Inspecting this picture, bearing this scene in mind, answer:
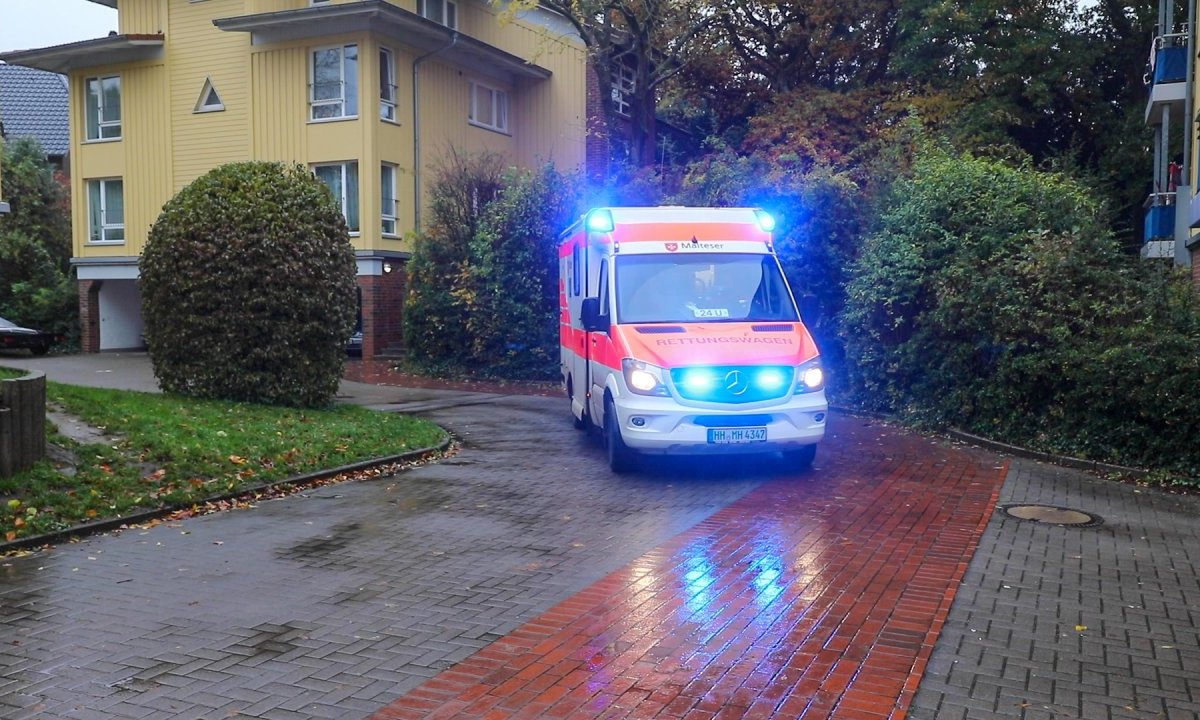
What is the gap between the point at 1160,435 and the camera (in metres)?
10.8

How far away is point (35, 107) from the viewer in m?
44.7

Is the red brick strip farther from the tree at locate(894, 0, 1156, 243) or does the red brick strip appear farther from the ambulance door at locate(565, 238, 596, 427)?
the tree at locate(894, 0, 1156, 243)

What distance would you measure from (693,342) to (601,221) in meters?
2.20

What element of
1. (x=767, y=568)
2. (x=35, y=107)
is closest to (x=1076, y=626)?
(x=767, y=568)

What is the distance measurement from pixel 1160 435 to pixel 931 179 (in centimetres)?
542

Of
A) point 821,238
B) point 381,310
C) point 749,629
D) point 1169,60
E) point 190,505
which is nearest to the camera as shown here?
point 749,629

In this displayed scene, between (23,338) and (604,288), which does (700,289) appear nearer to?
(604,288)

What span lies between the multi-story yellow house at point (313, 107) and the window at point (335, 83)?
39 mm

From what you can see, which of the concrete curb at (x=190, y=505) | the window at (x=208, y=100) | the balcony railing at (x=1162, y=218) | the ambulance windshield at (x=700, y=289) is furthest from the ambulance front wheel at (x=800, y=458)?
the window at (x=208, y=100)

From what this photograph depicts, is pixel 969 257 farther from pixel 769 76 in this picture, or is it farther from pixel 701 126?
pixel 701 126

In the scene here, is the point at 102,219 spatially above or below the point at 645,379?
above

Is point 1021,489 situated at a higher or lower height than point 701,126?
lower

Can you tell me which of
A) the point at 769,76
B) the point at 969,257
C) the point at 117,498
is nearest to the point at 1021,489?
the point at 969,257

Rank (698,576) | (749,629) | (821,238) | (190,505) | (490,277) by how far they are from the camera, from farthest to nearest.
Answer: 1. (490,277)
2. (821,238)
3. (190,505)
4. (698,576)
5. (749,629)
